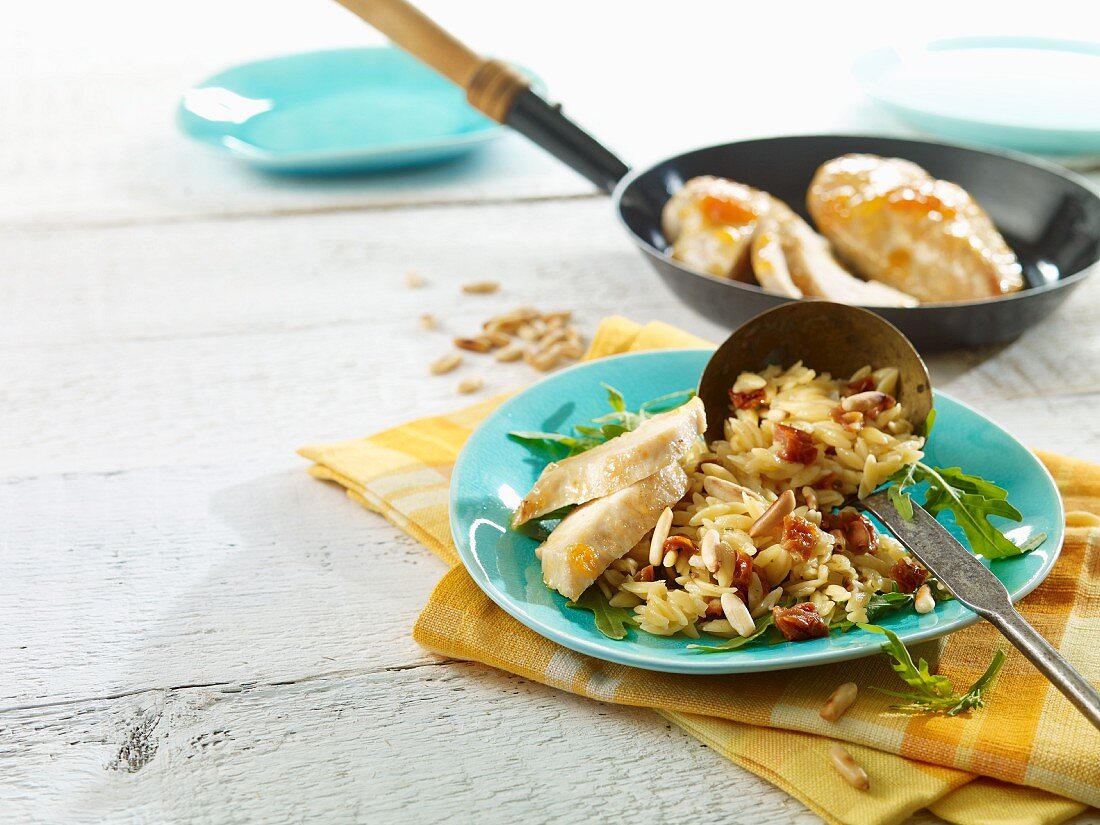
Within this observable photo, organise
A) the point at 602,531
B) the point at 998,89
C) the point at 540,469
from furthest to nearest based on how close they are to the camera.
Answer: the point at 998,89 → the point at 540,469 → the point at 602,531

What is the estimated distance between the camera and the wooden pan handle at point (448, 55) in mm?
2625

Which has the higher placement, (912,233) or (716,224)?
(912,233)

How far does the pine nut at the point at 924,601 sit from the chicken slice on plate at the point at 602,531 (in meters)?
0.31

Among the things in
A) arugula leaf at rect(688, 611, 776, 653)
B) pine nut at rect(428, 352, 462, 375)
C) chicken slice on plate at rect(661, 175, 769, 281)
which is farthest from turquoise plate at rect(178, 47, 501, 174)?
arugula leaf at rect(688, 611, 776, 653)

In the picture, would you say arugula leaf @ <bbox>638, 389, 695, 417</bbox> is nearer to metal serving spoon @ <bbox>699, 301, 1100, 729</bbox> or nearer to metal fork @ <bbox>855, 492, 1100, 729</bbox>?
metal serving spoon @ <bbox>699, 301, 1100, 729</bbox>

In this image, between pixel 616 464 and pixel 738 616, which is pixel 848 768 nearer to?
pixel 738 616

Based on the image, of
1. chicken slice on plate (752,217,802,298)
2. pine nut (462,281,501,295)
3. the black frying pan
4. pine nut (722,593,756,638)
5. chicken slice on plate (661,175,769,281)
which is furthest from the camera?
pine nut (462,281,501,295)

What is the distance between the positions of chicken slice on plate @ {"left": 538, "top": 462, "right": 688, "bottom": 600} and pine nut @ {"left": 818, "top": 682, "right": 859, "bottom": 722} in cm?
30

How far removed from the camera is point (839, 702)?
4.25 feet

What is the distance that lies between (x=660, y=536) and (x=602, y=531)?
8cm

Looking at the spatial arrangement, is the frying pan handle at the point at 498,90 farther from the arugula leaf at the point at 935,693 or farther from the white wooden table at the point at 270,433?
Answer: the arugula leaf at the point at 935,693

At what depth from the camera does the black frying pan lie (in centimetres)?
244

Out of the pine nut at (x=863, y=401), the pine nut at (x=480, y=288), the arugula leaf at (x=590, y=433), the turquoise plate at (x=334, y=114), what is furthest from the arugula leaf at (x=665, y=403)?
the turquoise plate at (x=334, y=114)

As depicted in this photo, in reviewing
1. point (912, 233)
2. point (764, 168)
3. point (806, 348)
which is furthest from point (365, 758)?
point (764, 168)
